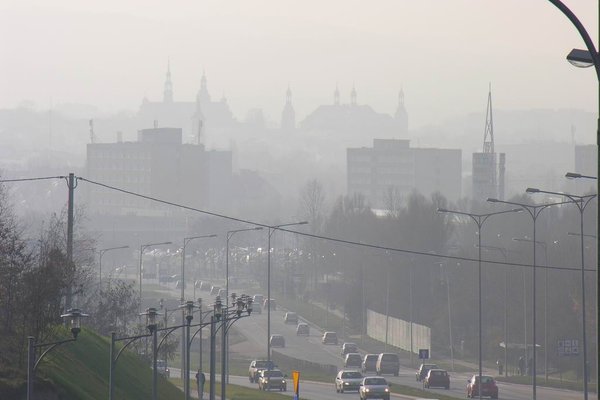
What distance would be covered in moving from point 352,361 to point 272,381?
50.8ft

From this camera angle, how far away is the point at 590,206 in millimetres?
121938

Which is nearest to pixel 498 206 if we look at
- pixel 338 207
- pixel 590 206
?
pixel 338 207

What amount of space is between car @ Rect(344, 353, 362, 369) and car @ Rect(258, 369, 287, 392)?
43.8 ft

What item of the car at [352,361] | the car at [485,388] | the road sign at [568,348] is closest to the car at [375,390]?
the car at [485,388]

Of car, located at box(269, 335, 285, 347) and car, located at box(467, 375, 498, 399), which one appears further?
car, located at box(269, 335, 285, 347)

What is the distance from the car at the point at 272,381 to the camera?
7369 centimetres

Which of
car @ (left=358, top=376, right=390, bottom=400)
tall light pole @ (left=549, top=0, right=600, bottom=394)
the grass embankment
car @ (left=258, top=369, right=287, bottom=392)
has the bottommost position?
car @ (left=258, top=369, right=287, bottom=392)

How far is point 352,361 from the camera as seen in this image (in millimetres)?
88625

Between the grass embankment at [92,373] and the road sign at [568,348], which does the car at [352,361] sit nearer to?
the road sign at [568,348]

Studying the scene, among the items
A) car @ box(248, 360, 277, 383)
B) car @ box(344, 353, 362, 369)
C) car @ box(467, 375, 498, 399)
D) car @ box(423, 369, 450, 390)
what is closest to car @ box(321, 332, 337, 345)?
car @ box(344, 353, 362, 369)

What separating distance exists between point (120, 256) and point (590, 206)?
8253 centimetres

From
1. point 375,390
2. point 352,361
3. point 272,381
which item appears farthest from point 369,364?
point 375,390

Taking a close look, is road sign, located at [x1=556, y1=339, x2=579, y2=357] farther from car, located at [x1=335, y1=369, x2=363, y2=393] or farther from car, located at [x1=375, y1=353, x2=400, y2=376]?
car, located at [x1=375, y1=353, x2=400, y2=376]

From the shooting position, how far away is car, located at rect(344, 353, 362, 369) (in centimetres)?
8850
